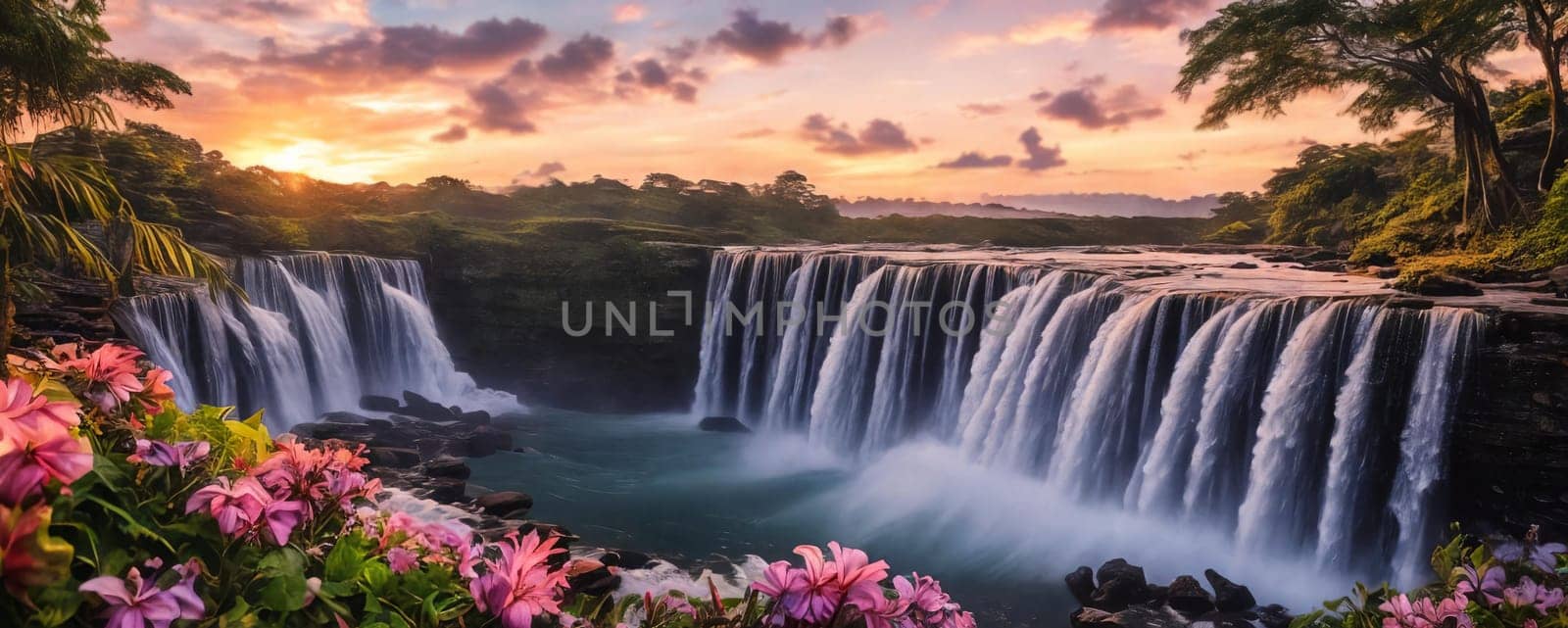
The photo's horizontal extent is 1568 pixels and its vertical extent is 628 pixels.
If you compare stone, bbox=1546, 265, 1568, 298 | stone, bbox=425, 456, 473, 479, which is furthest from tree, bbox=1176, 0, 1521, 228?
stone, bbox=425, 456, 473, 479

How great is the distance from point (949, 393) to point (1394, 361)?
8.53m

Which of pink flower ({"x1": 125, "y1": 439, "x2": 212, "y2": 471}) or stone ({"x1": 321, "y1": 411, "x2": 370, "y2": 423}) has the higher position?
pink flower ({"x1": 125, "y1": 439, "x2": 212, "y2": 471})

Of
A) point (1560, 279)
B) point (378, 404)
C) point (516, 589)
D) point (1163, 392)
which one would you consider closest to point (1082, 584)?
point (1163, 392)

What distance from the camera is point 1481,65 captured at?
20.4 meters

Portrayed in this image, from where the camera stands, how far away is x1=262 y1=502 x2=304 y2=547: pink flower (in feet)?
5.22

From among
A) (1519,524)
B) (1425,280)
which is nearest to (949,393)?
(1425,280)

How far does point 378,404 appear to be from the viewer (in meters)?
20.8

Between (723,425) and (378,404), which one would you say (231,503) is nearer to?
(723,425)

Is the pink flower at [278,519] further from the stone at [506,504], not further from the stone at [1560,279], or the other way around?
the stone at [1560,279]

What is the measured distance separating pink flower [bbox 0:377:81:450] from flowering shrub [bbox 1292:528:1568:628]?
3481 mm

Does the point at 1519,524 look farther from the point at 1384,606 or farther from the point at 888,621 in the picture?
the point at 888,621

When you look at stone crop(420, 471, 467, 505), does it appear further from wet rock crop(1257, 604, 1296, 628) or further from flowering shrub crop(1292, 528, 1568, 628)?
flowering shrub crop(1292, 528, 1568, 628)

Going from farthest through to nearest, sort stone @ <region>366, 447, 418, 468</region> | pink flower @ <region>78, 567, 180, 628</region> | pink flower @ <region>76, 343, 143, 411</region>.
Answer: stone @ <region>366, 447, 418, 468</region> < pink flower @ <region>76, 343, 143, 411</region> < pink flower @ <region>78, 567, 180, 628</region>

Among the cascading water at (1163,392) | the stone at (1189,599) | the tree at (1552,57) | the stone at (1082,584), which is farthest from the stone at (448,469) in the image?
the tree at (1552,57)
